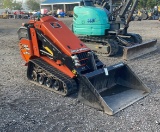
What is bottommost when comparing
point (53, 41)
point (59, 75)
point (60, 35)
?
point (59, 75)

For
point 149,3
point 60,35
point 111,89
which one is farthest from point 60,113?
point 149,3

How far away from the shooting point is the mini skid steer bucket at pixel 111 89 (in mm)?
4418

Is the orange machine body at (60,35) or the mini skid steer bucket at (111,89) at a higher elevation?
the orange machine body at (60,35)

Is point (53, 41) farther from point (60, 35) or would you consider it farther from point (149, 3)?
point (149, 3)

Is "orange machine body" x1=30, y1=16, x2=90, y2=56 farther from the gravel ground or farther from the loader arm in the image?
the gravel ground

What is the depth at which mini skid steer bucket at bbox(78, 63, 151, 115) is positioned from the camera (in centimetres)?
442

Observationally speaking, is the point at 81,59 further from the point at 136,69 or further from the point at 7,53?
the point at 7,53

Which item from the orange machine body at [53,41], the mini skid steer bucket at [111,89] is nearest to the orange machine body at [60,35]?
the orange machine body at [53,41]

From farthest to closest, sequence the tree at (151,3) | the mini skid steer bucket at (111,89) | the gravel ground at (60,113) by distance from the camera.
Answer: the tree at (151,3), the mini skid steer bucket at (111,89), the gravel ground at (60,113)

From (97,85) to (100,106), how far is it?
0.78 metres

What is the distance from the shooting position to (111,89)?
5297 mm

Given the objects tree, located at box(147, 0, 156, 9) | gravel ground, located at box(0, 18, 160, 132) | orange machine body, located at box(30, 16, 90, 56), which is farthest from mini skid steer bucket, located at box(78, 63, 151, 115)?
tree, located at box(147, 0, 156, 9)

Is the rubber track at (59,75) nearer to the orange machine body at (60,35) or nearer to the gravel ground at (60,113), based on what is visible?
the gravel ground at (60,113)

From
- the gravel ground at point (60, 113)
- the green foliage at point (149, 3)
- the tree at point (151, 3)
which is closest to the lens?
the gravel ground at point (60, 113)
